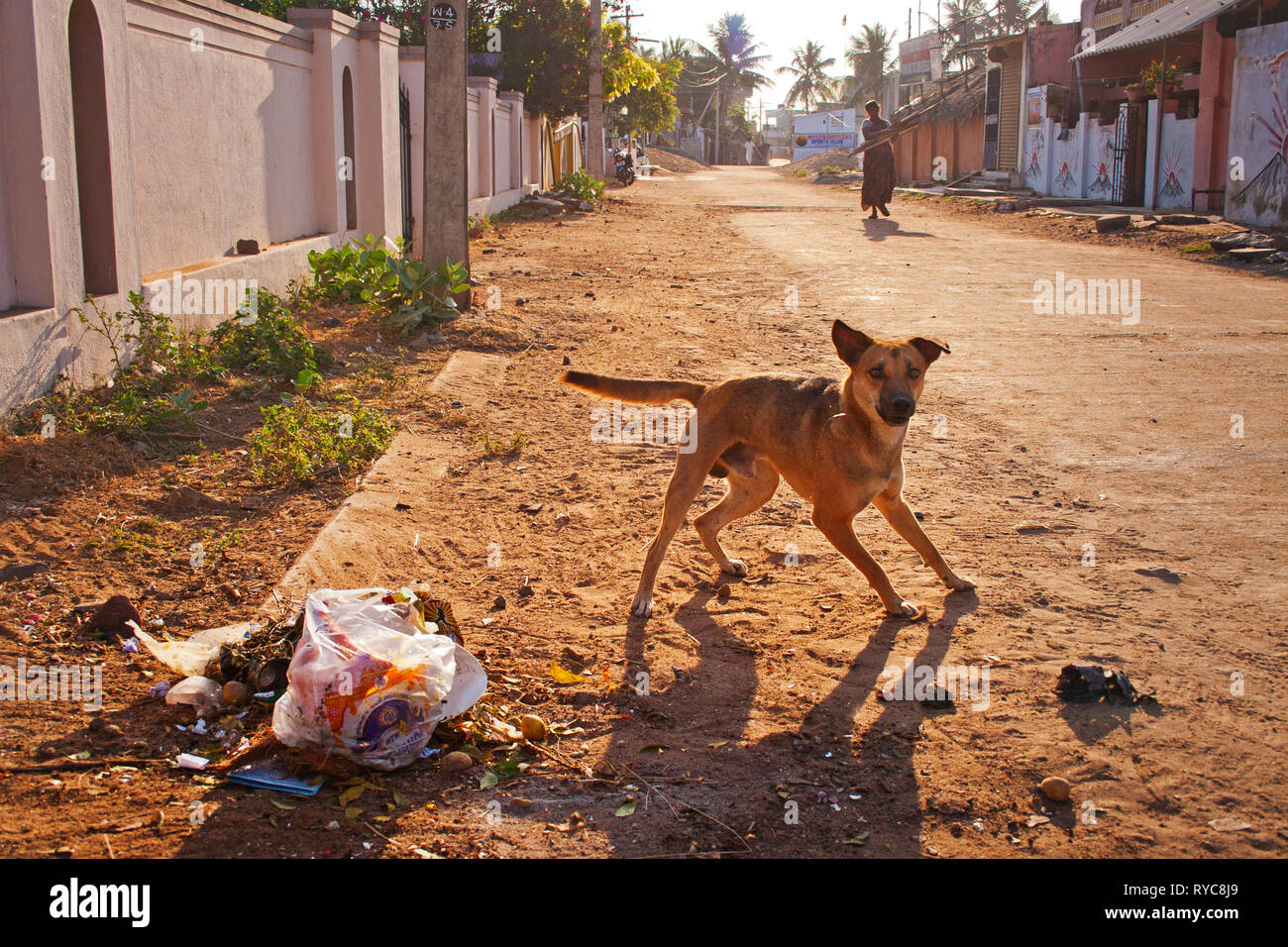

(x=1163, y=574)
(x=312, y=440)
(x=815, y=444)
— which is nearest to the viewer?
(x=815, y=444)

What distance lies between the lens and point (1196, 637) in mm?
4000

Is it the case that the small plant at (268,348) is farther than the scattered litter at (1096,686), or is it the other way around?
the small plant at (268,348)

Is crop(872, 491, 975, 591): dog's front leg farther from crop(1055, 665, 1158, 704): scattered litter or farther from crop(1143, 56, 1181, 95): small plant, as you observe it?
crop(1143, 56, 1181, 95): small plant

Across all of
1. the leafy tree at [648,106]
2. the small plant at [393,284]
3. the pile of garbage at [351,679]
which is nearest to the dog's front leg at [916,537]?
the pile of garbage at [351,679]

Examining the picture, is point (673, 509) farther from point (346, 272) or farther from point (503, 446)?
point (346, 272)

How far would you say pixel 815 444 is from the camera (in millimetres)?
4496

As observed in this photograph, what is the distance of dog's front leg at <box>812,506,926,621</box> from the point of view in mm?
4402

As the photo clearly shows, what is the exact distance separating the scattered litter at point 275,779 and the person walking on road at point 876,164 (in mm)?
21222

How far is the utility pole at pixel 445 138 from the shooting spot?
33.2 feet

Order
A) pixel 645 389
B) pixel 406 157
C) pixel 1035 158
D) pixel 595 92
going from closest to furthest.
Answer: pixel 645 389 → pixel 406 157 → pixel 1035 158 → pixel 595 92

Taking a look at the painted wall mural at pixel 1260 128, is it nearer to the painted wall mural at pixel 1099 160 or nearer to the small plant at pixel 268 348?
the painted wall mural at pixel 1099 160

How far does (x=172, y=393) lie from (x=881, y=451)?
4722 millimetres

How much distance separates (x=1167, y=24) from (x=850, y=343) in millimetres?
23269

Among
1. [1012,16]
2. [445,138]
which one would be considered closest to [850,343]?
[445,138]
